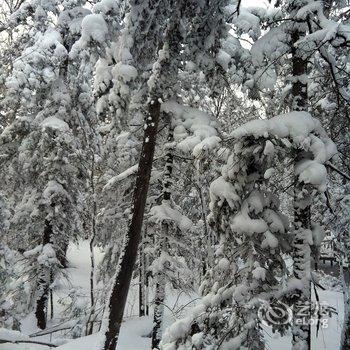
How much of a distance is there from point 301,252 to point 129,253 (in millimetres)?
3757

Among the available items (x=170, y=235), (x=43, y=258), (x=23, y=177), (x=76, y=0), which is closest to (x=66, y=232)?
(x=43, y=258)

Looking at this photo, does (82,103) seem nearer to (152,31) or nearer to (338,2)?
(152,31)

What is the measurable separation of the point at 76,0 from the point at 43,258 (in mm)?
9789

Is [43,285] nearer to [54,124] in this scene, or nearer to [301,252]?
[54,124]

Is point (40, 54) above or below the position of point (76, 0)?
below

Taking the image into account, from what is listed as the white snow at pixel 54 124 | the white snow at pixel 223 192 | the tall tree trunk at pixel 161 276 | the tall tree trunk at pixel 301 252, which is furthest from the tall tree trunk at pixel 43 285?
the tall tree trunk at pixel 301 252

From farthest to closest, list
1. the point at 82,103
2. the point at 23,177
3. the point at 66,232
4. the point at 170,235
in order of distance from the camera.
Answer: the point at 66,232, the point at 23,177, the point at 82,103, the point at 170,235

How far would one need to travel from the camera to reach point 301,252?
684 cm

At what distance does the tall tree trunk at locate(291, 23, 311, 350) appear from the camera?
669 cm

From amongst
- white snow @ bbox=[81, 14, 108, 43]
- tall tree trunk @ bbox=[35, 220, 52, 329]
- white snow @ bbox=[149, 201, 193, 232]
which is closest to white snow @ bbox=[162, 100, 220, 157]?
white snow @ bbox=[149, 201, 193, 232]

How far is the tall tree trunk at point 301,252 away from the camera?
21.9 ft

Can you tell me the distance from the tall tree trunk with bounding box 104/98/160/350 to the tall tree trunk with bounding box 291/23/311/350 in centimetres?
331

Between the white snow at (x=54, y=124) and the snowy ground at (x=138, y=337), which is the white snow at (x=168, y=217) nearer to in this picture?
the snowy ground at (x=138, y=337)

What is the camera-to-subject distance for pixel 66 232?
18.2 meters
